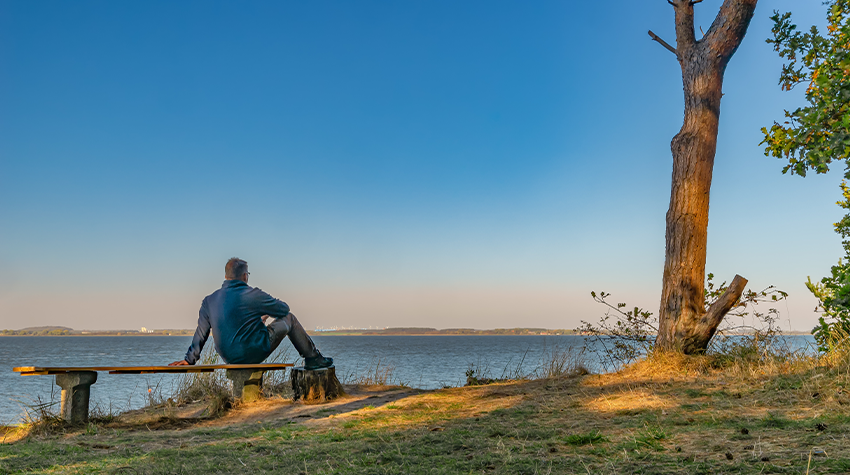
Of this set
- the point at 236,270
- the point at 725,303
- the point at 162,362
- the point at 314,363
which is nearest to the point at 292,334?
the point at 314,363

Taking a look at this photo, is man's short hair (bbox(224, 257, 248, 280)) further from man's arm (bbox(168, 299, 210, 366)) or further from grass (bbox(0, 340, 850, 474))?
grass (bbox(0, 340, 850, 474))

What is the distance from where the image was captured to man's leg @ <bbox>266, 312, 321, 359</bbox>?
275 inches

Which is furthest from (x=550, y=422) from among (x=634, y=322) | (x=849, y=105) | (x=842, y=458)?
(x=634, y=322)

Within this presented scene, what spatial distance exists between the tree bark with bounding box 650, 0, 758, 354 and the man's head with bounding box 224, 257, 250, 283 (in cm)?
589

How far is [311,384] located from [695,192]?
19.8ft

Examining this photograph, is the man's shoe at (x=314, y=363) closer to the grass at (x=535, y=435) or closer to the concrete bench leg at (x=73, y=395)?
the grass at (x=535, y=435)

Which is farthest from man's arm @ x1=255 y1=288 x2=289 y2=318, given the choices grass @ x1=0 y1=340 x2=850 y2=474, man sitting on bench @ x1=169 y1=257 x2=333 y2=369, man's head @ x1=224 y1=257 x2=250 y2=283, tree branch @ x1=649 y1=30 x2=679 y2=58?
tree branch @ x1=649 y1=30 x2=679 y2=58

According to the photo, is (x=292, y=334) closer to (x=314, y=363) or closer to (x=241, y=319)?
(x=314, y=363)

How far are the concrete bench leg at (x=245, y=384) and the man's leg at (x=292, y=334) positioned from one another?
43cm

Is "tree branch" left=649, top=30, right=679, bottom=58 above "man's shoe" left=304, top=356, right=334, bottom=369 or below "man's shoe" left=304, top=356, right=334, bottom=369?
above

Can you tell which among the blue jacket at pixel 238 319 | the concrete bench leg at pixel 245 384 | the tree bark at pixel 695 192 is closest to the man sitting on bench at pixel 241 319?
the blue jacket at pixel 238 319

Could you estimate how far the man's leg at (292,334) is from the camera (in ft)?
22.9

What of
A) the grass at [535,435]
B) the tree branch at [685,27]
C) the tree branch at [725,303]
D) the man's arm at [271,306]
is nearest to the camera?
the grass at [535,435]

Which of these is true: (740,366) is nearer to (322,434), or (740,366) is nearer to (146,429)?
(322,434)
